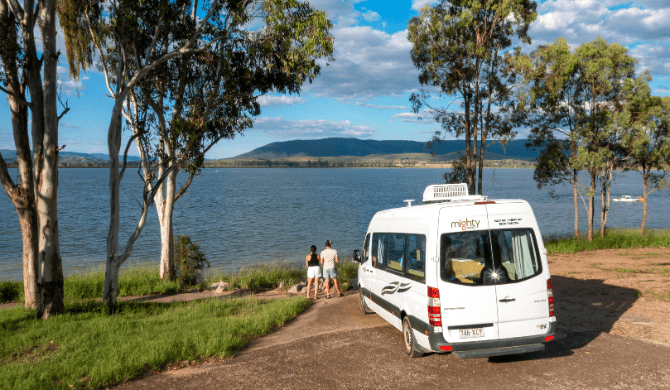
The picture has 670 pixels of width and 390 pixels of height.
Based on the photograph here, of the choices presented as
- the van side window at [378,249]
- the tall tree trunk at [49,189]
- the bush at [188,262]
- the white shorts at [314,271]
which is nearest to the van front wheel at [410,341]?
the van side window at [378,249]

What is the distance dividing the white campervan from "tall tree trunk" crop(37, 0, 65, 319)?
802 cm

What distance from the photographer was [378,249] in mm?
8945

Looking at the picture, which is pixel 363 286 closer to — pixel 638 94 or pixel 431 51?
pixel 431 51

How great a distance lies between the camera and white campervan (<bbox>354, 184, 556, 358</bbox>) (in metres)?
5.93

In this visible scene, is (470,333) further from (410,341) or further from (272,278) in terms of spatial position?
(272,278)

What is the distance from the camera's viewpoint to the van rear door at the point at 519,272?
19.7 ft

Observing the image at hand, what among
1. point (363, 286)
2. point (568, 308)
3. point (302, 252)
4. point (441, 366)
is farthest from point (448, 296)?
point (302, 252)

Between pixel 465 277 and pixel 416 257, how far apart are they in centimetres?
92

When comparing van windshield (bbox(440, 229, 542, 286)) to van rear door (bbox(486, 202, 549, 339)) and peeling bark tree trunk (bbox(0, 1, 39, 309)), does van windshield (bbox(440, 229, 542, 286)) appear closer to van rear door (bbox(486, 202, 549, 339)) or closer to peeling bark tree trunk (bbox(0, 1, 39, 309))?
van rear door (bbox(486, 202, 549, 339))

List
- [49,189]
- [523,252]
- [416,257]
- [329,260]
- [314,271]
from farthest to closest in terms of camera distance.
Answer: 1. [314,271]
2. [329,260]
3. [49,189]
4. [416,257]
5. [523,252]

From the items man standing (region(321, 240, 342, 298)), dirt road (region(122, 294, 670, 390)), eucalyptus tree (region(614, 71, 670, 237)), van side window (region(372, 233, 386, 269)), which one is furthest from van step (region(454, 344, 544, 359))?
eucalyptus tree (region(614, 71, 670, 237))

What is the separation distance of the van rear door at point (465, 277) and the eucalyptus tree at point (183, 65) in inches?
310

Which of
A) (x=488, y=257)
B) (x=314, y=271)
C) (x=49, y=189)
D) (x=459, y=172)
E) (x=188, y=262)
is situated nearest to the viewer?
(x=488, y=257)

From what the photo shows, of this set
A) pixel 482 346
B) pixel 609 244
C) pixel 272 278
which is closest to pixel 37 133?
pixel 272 278
